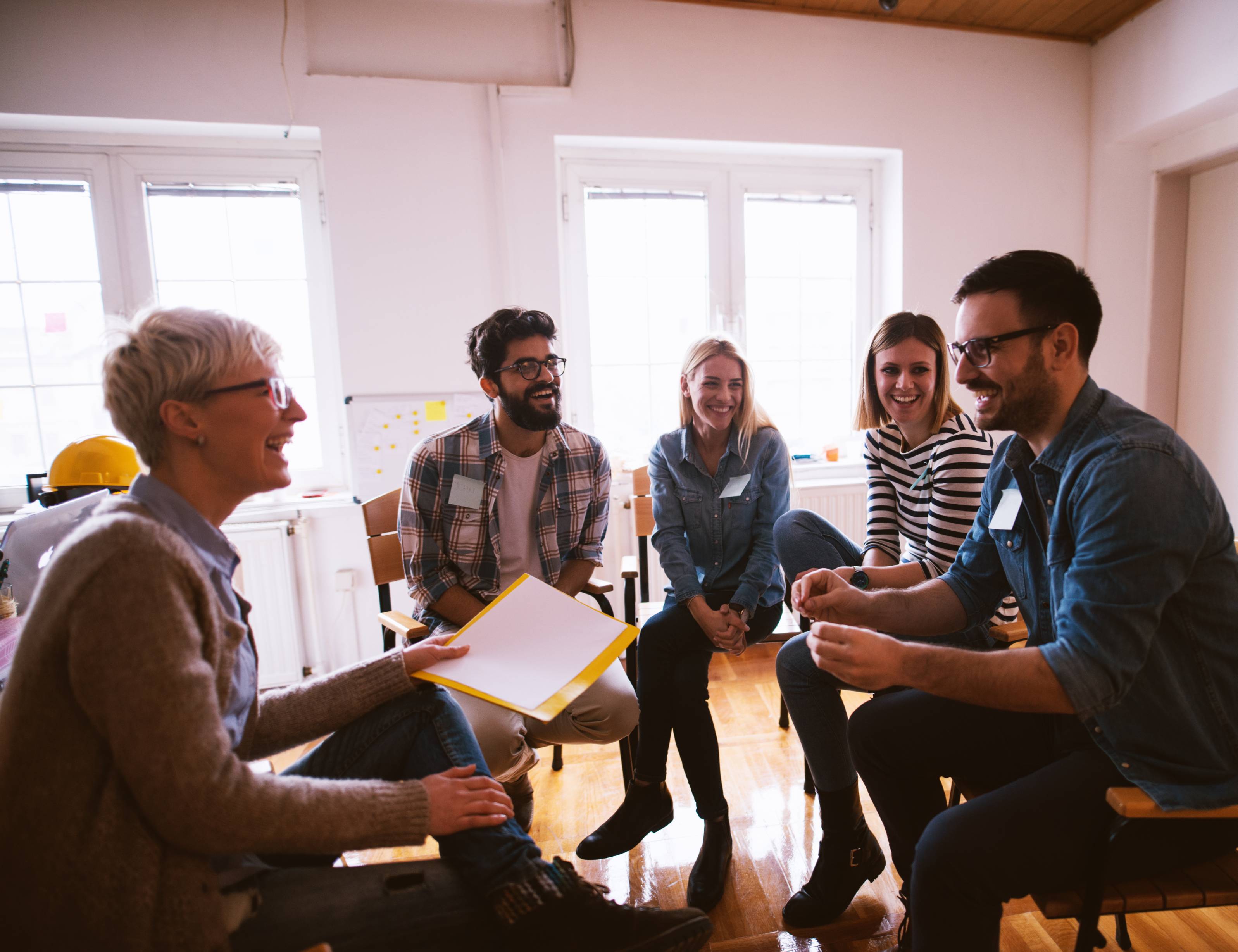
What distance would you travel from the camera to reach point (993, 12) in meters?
3.11

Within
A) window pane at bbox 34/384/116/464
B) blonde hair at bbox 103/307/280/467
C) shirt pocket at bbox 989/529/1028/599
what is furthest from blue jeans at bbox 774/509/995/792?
window pane at bbox 34/384/116/464

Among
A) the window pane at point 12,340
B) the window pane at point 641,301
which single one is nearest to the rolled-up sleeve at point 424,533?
the window pane at point 641,301

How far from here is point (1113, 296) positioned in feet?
11.5

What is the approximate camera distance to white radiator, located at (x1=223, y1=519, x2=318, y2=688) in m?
2.83

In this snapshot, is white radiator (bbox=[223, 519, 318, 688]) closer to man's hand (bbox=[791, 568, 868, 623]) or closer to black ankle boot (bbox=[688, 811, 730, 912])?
black ankle boot (bbox=[688, 811, 730, 912])

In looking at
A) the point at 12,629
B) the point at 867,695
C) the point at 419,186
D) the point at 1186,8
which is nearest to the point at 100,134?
the point at 419,186

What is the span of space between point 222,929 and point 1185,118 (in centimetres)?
450

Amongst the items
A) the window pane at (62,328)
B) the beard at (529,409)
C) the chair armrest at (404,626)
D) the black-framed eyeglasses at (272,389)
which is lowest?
the chair armrest at (404,626)

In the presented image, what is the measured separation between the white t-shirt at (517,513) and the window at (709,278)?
4.47ft

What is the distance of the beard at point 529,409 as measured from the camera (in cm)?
187

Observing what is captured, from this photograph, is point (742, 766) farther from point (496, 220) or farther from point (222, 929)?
point (496, 220)

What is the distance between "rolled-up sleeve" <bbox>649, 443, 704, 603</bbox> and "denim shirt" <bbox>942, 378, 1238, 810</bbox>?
1.03m

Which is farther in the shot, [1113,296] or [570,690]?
[1113,296]

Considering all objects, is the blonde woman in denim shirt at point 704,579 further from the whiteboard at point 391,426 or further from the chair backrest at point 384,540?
the whiteboard at point 391,426
